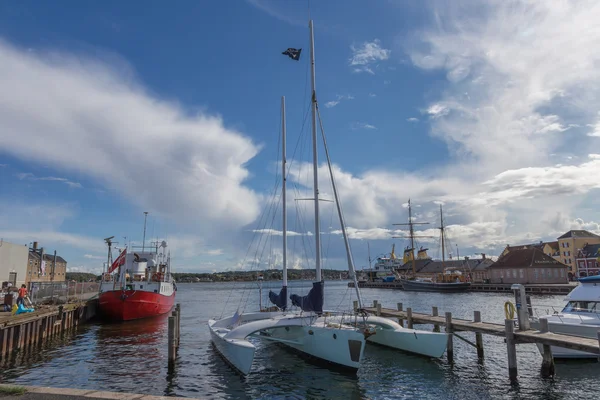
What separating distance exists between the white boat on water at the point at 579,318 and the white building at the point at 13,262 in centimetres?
4865

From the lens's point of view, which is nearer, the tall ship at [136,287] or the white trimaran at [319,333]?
the white trimaran at [319,333]

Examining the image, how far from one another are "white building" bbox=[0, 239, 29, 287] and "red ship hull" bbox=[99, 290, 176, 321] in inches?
636

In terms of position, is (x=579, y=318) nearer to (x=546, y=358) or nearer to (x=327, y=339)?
(x=546, y=358)

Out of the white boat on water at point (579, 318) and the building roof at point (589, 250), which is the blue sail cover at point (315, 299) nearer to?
the white boat on water at point (579, 318)

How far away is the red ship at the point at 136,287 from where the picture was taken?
112 feet

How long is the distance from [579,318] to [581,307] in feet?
6.46

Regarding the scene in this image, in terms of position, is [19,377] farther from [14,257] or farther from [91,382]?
[14,257]

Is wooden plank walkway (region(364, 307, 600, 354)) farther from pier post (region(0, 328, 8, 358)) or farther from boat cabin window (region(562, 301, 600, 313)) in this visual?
pier post (region(0, 328, 8, 358))

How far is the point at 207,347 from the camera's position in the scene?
23469mm

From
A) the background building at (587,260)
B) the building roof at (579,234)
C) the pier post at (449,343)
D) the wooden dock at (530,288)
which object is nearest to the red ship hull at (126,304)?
the pier post at (449,343)

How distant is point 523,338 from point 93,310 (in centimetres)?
3658

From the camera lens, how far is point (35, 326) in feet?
78.1

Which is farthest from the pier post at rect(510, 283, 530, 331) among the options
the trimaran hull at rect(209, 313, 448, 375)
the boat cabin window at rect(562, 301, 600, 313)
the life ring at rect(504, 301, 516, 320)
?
the boat cabin window at rect(562, 301, 600, 313)

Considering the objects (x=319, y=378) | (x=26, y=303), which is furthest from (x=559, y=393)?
(x=26, y=303)
